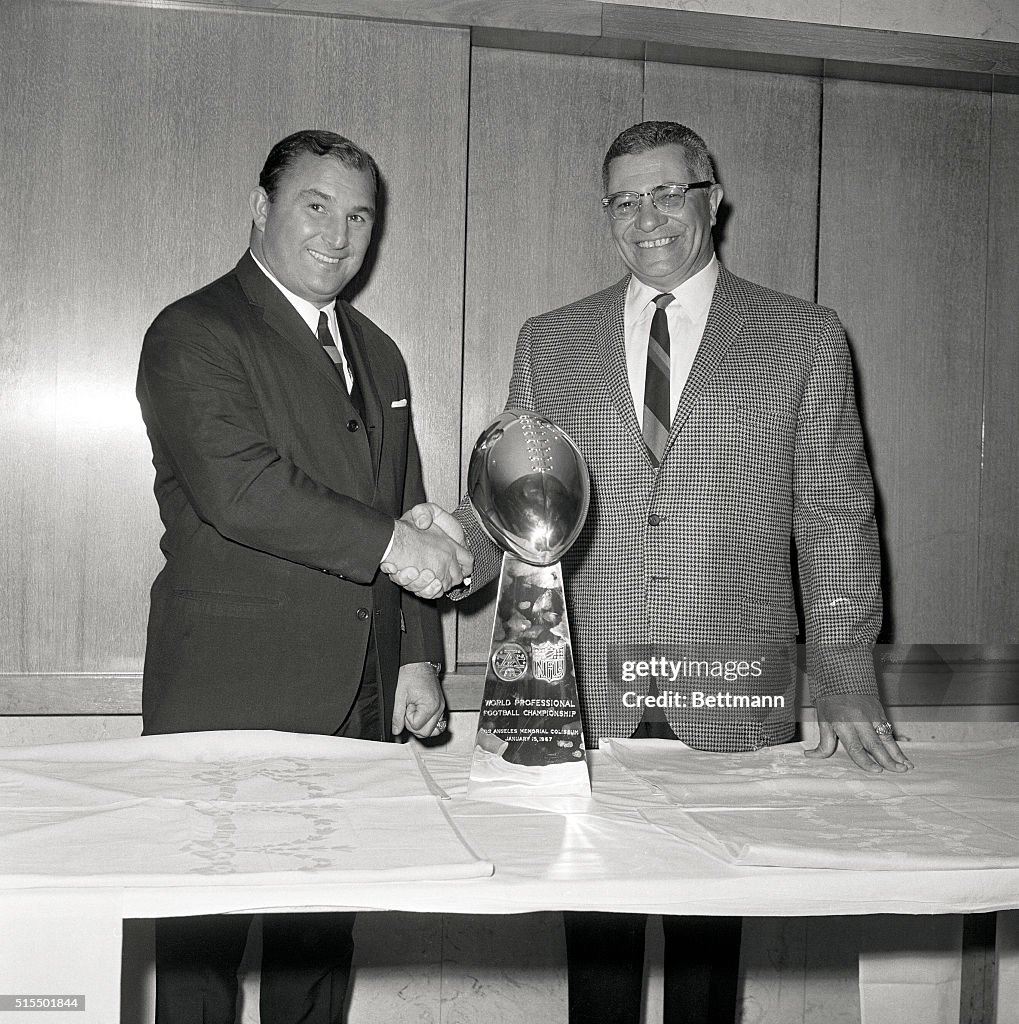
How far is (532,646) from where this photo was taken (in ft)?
4.16

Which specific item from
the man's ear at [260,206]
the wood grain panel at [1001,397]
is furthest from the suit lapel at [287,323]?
the wood grain panel at [1001,397]

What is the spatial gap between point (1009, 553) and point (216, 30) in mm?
2413

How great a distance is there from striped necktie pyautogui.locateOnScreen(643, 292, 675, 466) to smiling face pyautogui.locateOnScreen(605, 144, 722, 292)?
0.05 metres

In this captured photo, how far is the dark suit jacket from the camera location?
5.73 feet

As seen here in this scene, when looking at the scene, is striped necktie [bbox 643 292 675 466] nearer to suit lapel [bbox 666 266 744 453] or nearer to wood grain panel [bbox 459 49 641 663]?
suit lapel [bbox 666 266 744 453]

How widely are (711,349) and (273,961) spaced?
1230 millimetres

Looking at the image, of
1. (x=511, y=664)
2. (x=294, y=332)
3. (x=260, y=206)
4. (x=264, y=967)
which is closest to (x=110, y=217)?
(x=260, y=206)

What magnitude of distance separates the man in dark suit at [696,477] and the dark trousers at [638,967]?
0.21 feet

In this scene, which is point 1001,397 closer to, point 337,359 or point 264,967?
point 337,359

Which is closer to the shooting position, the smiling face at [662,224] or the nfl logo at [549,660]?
the nfl logo at [549,660]

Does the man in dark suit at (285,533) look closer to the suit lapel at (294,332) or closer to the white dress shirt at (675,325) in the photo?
the suit lapel at (294,332)

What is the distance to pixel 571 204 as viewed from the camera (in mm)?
2824

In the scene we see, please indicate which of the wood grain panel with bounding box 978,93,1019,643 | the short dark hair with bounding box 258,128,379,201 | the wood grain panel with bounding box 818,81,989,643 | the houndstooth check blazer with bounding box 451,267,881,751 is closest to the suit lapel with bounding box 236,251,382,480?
the short dark hair with bounding box 258,128,379,201

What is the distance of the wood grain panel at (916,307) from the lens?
295 cm
